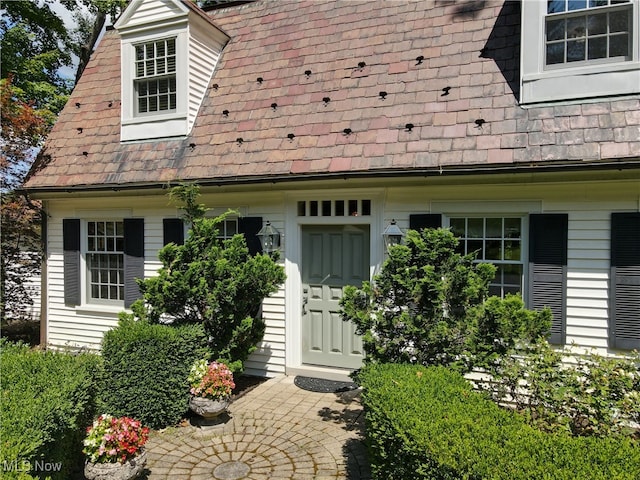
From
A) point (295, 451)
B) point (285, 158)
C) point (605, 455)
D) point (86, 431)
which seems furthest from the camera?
point (285, 158)

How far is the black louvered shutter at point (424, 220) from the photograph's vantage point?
5.71 m

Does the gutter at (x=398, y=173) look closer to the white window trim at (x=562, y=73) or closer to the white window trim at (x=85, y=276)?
the white window trim at (x=85, y=276)

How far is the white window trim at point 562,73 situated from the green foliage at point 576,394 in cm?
339

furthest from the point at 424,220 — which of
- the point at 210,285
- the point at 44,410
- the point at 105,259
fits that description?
the point at 105,259

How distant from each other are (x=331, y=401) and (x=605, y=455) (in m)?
3.59

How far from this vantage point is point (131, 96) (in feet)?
25.7

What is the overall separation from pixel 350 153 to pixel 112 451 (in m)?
4.50

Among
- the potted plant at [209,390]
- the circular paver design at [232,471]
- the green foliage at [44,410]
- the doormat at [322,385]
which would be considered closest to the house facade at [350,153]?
the doormat at [322,385]

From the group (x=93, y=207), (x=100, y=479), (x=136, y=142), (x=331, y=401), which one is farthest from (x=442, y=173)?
(x=93, y=207)

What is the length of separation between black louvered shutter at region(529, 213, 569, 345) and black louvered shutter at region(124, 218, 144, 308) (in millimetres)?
6212

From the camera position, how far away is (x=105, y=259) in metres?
7.85

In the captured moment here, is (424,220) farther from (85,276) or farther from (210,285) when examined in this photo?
(85,276)

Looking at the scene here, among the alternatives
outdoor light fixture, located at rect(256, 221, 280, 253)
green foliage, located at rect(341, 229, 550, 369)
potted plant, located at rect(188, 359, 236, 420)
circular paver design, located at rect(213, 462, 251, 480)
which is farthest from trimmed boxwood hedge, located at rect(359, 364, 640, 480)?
outdoor light fixture, located at rect(256, 221, 280, 253)

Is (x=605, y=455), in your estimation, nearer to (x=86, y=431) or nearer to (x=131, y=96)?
(x=86, y=431)
